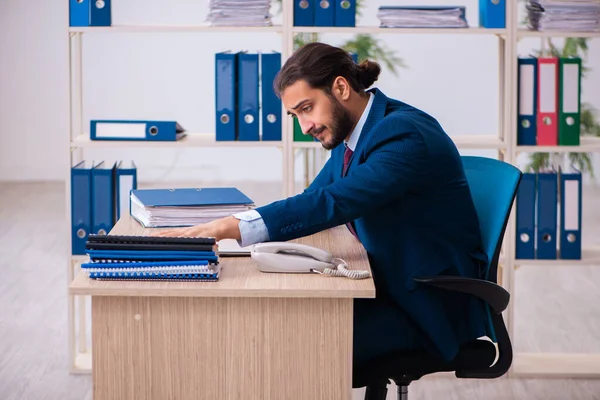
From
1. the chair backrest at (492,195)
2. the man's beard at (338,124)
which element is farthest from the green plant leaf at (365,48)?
the man's beard at (338,124)

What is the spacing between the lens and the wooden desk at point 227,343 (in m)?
2.11

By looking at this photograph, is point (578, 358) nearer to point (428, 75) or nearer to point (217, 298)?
point (217, 298)

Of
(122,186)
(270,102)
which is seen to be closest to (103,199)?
(122,186)

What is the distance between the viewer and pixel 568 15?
3529mm

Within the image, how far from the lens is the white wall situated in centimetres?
807

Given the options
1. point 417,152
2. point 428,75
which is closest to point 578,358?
point 417,152

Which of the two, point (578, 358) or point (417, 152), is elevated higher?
point (417, 152)

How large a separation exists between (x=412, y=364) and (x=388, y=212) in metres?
0.38

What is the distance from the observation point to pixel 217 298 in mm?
2117

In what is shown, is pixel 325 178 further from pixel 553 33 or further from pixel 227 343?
pixel 553 33

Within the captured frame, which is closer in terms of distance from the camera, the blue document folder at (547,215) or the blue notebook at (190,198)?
the blue notebook at (190,198)

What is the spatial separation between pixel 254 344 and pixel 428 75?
6241mm

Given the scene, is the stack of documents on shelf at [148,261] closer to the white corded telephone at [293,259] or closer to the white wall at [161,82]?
the white corded telephone at [293,259]

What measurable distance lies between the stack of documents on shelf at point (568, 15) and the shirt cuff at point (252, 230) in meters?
1.76
